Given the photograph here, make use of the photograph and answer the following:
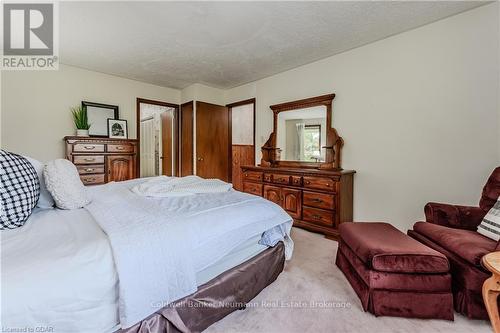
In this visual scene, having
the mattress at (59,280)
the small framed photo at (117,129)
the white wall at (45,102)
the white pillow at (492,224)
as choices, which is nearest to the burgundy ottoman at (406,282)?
the white pillow at (492,224)

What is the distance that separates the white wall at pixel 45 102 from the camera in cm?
314

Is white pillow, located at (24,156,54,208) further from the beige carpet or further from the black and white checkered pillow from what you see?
the beige carpet

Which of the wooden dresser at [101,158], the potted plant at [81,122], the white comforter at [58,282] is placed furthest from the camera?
the potted plant at [81,122]

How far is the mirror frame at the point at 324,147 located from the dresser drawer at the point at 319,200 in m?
0.46

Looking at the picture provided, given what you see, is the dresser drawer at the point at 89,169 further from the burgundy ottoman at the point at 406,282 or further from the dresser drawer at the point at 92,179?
the burgundy ottoman at the point at 406,282

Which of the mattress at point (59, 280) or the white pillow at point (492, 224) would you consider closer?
the mattress at point (59, 280)

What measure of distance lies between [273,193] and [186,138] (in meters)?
2.35

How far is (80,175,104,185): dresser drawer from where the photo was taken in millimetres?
3313

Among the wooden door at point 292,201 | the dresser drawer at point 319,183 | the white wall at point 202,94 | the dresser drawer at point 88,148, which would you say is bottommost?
the wooden door at point 292,201

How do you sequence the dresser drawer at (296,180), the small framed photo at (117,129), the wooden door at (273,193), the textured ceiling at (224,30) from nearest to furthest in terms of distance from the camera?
1. the textured ceiling at (224,30)
2. the dresser drawer at (296,180)
3. the wooden door at (273,193)
4. the small framed photo at (117,129)

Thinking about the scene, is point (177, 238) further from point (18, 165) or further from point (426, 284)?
point (426, 284)

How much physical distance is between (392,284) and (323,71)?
2.88 m

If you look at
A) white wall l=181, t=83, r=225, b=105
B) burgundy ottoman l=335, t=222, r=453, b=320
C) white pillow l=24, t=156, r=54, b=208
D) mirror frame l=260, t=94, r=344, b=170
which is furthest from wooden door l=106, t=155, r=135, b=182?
burgundy ottoman l=335, t=222, r=453, b=320

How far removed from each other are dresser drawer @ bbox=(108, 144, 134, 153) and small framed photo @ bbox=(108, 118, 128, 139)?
486mm
